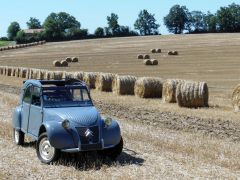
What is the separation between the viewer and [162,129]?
50.3 feet

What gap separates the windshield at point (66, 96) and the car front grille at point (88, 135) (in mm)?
1215

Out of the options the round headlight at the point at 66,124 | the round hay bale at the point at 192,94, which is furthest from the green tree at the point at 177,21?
the round headlight at the point at 66,124

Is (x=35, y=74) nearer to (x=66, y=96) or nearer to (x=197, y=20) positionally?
(x=66, y=96)

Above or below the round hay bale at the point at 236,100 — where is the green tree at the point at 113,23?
above

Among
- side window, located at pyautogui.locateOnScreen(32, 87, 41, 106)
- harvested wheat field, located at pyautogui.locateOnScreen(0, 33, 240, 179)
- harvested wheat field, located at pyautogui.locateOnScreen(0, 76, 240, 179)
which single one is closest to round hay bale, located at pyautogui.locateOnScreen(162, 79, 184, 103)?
harvested wheat field, located at pyautogui.locateOnScreen(0, 33, 240, 179)

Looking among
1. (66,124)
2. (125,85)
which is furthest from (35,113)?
(125,85)

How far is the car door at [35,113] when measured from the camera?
11406 mm

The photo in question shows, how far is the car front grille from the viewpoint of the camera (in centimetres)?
1051

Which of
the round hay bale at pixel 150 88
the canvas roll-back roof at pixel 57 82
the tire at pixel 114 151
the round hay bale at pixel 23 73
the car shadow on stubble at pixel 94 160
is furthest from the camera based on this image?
the round hay bale at pixel 23 73

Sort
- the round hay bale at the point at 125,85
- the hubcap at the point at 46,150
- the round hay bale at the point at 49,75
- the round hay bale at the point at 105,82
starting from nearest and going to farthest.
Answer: the hubcap at the point at 46,150, the round hay bale at the point at 125,85, the round hay bale at the point at 105,82, the round hay bale at the point at 49,75

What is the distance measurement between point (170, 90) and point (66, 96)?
9778mm

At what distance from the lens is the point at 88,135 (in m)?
10.5

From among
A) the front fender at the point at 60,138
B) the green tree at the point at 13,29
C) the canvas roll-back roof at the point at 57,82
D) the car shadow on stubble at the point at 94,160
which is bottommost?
the car shadow on stubble at the point at 94,160

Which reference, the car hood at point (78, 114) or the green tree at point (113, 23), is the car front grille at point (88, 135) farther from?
the green tree at point (113, 23)
